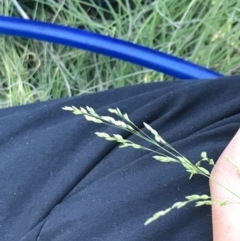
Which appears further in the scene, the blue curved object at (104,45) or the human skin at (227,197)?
the blue curved object at (104,45)

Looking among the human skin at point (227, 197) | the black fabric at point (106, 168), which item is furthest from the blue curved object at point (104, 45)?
the human skin at point (227, 197)

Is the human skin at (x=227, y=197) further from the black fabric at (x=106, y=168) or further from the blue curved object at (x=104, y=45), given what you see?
the blue curved object at (x=104, y=45)

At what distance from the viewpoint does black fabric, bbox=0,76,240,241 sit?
61 centimetres

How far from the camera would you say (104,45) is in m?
0.90

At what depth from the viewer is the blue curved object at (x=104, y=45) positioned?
34.4 inches

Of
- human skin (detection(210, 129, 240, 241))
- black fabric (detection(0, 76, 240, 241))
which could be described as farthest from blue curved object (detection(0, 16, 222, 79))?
human skin (detection(210, 129, 240, 241))

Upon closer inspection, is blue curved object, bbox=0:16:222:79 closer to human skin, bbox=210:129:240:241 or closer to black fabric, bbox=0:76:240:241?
black fabric, bbox=0:76:240:241

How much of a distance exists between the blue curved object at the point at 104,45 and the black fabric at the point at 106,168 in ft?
0.46

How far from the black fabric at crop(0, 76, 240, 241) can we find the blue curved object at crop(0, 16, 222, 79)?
140mm

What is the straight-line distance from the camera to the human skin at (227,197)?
21.3 inches

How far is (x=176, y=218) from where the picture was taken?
0.61 metres

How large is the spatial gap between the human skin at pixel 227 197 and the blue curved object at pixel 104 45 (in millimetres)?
303

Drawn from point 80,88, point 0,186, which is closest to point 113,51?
point 80,88

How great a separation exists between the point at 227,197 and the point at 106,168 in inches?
6.6
